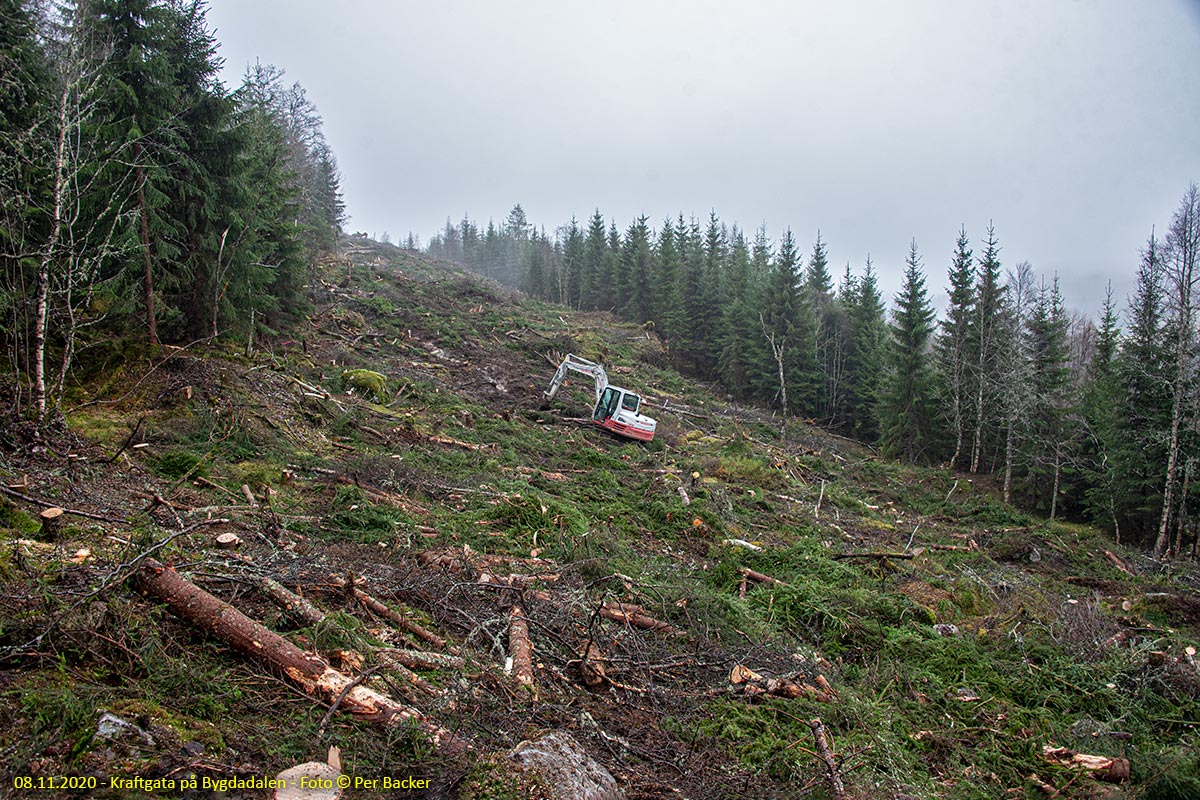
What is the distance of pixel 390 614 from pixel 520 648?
1.23 m

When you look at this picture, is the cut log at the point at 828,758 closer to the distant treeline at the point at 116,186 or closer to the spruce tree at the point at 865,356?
the distant treeline at the point at 116,186

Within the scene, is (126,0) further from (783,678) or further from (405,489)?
(783,678)

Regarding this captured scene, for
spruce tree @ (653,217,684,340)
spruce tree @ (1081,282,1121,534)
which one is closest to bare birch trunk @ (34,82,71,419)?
spruce tree @ (1081,282,1121,534)

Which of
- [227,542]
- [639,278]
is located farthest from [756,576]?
[639,278]

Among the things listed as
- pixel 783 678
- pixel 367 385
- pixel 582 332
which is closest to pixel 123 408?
pixel 367 385

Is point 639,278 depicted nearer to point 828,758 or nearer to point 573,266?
point 573,266

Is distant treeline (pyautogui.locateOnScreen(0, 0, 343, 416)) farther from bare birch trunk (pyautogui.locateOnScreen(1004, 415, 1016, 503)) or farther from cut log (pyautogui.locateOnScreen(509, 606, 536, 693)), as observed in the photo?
bare birch trunk (pyautogui.locateOnScreen(1004, 415, 1016, 503))

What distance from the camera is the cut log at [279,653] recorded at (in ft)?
11.4

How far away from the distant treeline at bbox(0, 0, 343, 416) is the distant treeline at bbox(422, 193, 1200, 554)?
1896cm

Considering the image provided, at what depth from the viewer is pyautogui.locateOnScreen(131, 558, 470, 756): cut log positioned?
11.4 ft

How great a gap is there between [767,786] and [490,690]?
2106mm

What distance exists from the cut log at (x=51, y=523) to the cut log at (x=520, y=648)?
406 cm

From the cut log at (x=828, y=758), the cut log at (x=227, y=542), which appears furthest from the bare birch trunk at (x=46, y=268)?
the cut log at (x=828, y=758)

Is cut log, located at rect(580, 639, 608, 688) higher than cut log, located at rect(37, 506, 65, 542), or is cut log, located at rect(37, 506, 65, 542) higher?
cut log, located at rect(37, 506, 65, 542)
